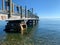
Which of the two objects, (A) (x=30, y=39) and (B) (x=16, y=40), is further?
(A) (x=30, y=39)

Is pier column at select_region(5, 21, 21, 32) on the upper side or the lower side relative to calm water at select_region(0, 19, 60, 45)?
upper

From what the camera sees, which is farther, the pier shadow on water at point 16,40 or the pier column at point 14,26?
the pier column at point 14,26

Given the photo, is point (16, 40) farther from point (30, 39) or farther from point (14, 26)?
point (14, 26)

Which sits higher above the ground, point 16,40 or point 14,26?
point 14,26

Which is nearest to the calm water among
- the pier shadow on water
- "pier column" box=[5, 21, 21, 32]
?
the pier shadow on water

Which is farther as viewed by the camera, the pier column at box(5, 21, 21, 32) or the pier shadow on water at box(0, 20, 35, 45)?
the pier column at box(5, 21, 21, 32)

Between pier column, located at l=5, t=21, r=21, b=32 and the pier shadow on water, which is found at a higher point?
pier column, located at l=5, t=21, r=21, b=32

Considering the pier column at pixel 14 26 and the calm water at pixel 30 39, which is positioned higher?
the pier column at pixel 14 26

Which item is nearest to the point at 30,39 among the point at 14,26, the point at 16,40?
the point at 16,40

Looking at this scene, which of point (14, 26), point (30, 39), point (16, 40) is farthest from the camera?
point (14, 26)

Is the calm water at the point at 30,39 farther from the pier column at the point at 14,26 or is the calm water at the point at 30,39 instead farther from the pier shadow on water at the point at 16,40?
the pier column at the point at 14,26

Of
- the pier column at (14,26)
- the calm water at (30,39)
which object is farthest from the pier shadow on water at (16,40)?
the pier column at (14,26)

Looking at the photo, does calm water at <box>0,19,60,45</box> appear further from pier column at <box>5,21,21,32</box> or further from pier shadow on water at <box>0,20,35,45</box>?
pier column at <box>5,21,21,32</box>

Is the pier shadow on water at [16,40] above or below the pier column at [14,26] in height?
below
